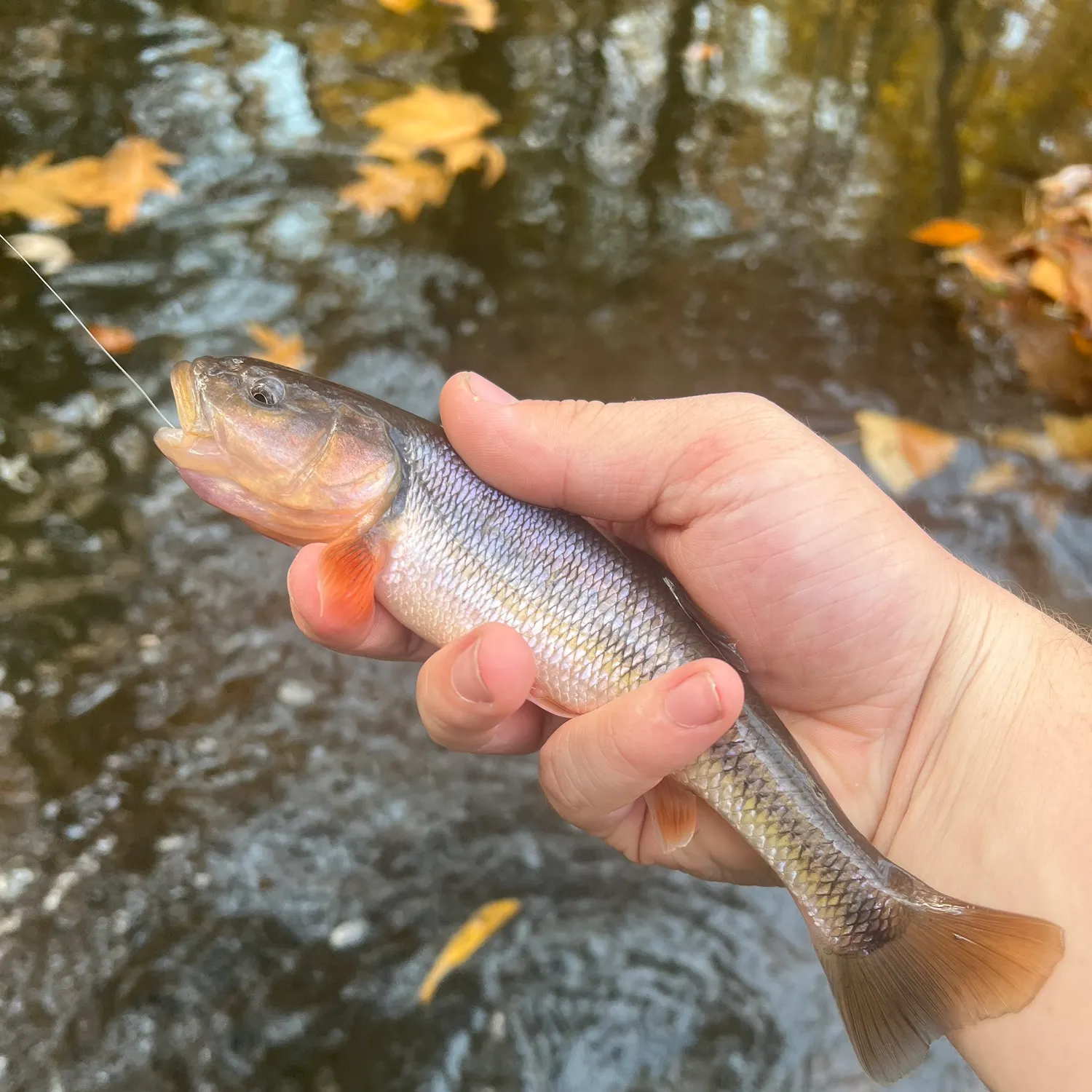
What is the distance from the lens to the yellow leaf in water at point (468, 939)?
320cm

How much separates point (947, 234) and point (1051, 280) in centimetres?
82

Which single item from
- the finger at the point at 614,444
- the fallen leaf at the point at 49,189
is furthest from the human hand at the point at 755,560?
the fallen leaf at the point at 49,189

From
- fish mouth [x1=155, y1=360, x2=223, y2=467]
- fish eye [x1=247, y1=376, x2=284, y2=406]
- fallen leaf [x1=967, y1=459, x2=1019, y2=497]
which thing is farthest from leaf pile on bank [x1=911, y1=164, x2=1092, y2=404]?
fish mouth [x1=155, y1=360, x2=223, y2=467]

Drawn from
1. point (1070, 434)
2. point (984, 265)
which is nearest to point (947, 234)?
point (984, 265)

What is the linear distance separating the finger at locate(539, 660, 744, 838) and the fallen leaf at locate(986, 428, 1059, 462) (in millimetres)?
3554

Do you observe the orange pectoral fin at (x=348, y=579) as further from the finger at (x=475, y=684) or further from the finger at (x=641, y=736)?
the finger at (x=641, y=736)

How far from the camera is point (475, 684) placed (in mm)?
2283

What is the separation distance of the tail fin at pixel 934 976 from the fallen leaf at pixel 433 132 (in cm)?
531

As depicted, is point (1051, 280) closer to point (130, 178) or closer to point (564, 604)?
point (564, 604)

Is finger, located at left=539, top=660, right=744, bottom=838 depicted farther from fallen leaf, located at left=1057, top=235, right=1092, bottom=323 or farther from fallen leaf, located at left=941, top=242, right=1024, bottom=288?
fallen leaf, located at left=941, top=242, right=1024, bottom=288

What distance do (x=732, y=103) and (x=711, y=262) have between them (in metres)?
1.90

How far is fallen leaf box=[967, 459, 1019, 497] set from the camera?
478cm

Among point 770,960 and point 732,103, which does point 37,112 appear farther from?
point 770,960

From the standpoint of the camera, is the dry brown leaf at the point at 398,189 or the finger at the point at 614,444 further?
the dry brown leaf at the point at 398,189
